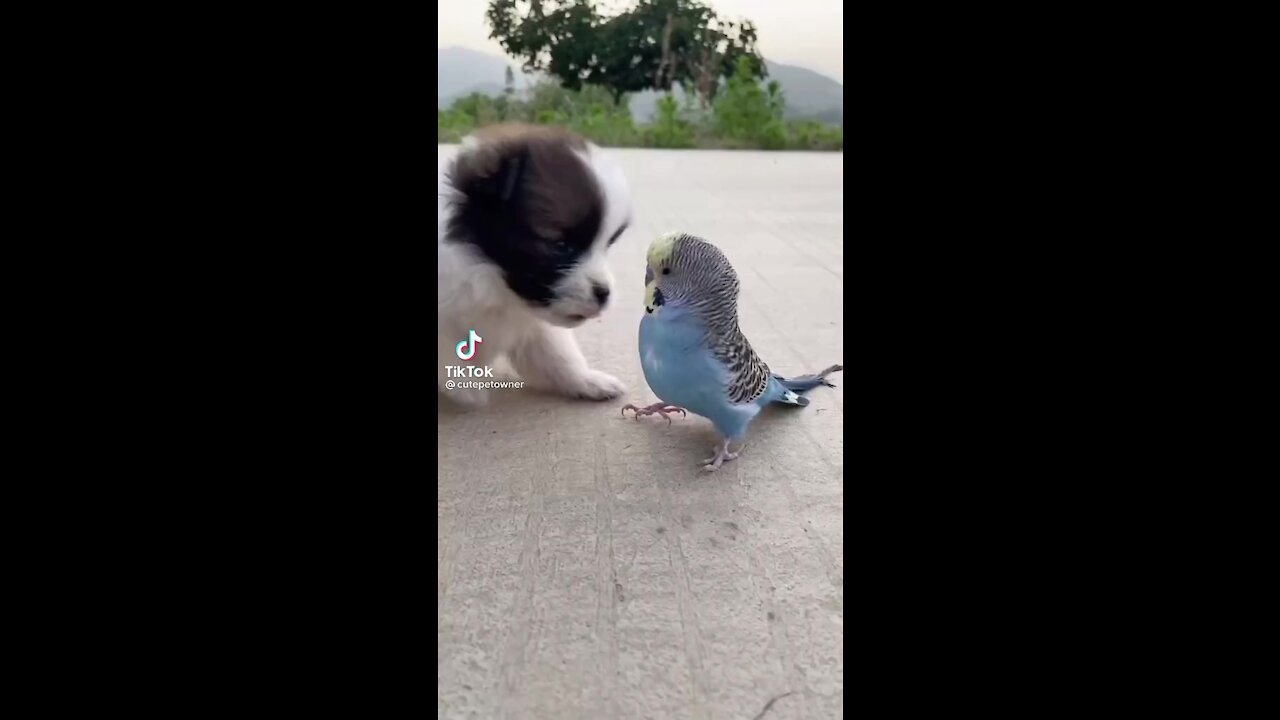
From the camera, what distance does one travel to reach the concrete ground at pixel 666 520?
3.00 ft

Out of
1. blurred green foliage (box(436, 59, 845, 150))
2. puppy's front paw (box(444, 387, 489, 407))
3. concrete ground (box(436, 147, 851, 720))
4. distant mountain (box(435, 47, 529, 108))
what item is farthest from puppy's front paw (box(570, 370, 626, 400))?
distant mountain (box(435, 47, 529, 108))

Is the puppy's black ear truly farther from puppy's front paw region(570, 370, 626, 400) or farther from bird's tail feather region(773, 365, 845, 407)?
bird's tail feather region(773, 365, 845, 407)

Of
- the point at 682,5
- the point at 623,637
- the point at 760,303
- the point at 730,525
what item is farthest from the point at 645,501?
the point at 682,5

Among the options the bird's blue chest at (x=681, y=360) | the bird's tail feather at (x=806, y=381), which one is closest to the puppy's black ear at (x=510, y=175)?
the bird's blue chest at (x=681, y=360)

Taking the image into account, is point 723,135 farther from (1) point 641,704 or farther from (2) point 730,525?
(1) point 641,704

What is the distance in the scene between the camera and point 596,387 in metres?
1.59

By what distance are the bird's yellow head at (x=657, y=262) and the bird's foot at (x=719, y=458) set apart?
214 mm

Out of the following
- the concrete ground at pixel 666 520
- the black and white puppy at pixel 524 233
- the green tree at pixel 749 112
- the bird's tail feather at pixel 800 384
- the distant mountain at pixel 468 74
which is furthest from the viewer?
the bird's tail feather at pixel 800 384

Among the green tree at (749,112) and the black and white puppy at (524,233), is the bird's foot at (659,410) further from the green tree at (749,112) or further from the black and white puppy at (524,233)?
the green tree at (749,112)

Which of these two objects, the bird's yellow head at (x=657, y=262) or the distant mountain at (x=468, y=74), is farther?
the bird's yellow head at (x=657, y=262)

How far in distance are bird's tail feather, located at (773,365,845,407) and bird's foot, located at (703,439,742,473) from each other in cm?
16

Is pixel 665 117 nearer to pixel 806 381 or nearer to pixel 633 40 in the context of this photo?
pixel 633 40

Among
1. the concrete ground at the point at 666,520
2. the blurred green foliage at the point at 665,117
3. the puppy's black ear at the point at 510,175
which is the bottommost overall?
the concrete ground at the point at 666,520

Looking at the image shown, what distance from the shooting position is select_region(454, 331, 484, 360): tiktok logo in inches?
53.7
